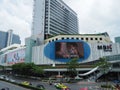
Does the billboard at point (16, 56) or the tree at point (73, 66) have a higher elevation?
the billboard at point (16, 56)

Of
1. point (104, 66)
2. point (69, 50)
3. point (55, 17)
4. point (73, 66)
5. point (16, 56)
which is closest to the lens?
point (104, 66)

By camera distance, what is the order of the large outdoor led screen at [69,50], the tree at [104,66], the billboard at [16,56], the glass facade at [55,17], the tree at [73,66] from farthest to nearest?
the glass facade at [55,17]
the billboard at [16,56]
the large outdoor led screen at [69,50]
the tree at [73,66]
the tree at [104,66]

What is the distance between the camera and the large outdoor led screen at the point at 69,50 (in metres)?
106

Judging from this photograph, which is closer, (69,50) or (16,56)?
(69,50)

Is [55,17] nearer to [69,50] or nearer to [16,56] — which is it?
[16,56]

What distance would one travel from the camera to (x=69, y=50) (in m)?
107

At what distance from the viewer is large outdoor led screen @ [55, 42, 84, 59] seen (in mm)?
106131

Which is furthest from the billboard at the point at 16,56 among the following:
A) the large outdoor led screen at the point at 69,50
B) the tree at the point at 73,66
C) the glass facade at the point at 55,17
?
the tree at the point at 73,66

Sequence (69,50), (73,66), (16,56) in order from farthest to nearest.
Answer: (16,56) < (69,50) < (73,66)

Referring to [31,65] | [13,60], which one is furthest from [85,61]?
[13,60]

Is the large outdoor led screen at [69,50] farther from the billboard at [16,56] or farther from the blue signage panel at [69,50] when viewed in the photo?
the billboard at [16,56]

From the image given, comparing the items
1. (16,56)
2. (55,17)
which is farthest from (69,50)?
(55,17)

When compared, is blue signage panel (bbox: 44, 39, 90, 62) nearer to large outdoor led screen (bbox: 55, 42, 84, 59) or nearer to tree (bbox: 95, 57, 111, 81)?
large outdoor led screen (bbox: 55, 42, 84, 59)

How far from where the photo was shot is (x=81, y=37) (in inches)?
4643
